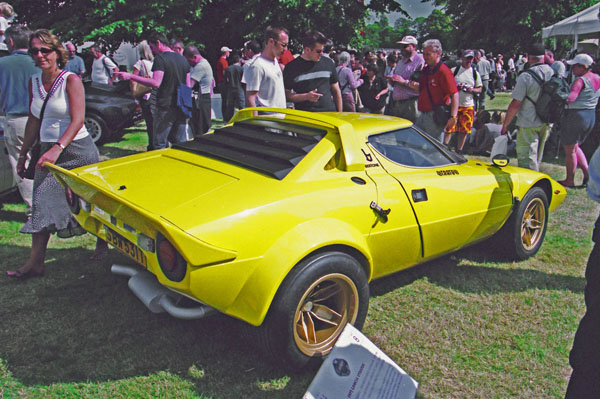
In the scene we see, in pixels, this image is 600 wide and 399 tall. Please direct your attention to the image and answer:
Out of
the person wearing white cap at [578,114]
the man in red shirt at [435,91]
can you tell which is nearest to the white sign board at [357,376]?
the man in red shirt at [435,91]

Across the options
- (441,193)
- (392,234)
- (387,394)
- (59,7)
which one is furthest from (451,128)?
(59,7)

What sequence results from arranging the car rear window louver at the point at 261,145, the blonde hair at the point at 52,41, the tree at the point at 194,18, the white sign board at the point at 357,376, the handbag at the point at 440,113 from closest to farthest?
the white sign board at the point at 357,376 < the car rear window louver at the point at 261,145 < the blonde hair at the point at 52,41 < the handbag at the point at 440,113 < the tree at the point at 194,18

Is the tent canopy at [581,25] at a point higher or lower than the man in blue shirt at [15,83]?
higher

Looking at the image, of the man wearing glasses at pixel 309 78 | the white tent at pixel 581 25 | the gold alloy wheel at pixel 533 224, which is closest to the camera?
the gold alloy wheel at pixel 533 224

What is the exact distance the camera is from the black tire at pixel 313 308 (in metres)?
2.47

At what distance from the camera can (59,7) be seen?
17.8 meters

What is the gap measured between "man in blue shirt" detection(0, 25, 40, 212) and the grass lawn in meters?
1.20

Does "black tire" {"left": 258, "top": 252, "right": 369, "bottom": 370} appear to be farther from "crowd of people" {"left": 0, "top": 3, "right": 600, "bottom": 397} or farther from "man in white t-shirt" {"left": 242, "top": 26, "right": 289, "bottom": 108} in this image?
"man in white t-shirt" {"left": 242, "top": 26, "right": 289, "bottom": 108}

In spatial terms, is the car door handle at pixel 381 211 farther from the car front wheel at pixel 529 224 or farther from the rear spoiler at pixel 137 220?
the car front wheel at pixel 529 224

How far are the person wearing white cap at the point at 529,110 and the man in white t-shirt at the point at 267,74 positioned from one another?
2806 mm

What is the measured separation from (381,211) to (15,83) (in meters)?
3.80

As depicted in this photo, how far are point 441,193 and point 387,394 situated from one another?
157cm

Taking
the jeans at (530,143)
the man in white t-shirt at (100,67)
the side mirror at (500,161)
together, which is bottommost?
the jeans at (530,143)

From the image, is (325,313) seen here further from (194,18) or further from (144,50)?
(194,18)
